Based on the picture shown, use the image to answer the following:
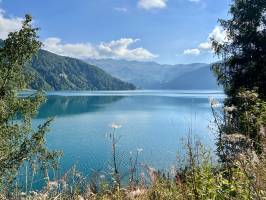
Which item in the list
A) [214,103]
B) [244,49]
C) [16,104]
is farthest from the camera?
[244,49]

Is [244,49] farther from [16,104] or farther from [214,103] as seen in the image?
[214,103]

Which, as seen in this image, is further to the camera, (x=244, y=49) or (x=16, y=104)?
(x=244, y=49)

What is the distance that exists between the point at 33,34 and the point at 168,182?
20327 millimetres

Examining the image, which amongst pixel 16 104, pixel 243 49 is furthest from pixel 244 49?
pixel 16 104

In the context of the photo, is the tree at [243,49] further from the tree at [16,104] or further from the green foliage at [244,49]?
A: the tree at [16,104]

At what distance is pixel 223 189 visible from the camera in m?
3.69

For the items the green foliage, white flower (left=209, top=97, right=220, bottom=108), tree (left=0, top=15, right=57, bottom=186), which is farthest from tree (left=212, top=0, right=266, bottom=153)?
white flower (left=209, top=97, right=220, bottom=108)

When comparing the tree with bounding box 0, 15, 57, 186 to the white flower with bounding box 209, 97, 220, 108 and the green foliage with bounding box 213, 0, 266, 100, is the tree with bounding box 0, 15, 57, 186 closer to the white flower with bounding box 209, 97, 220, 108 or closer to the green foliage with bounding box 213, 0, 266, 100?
the green foliage with bounding box 213, 0, 266, 100

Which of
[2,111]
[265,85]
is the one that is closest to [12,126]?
[2,111]

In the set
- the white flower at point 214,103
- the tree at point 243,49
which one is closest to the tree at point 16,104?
the tree at point 243,49

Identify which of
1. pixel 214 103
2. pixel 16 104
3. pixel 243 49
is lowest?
pixel 16 104

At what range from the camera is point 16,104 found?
23125 millimetres

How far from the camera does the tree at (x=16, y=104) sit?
72.7 feet

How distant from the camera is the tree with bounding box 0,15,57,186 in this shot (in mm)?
22172
